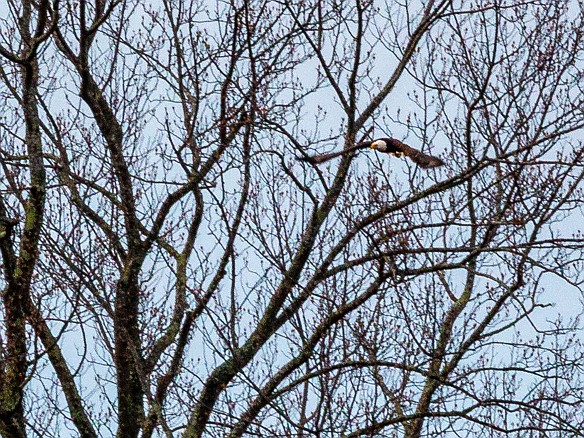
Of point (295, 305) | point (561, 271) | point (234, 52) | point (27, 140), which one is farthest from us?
point (234, 52)

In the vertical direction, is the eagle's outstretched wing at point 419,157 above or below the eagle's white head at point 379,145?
above

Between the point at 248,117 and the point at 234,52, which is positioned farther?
the point at 234,52

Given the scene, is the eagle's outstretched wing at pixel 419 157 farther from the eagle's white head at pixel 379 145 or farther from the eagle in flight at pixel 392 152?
the eagle's white head at pixel 379 145

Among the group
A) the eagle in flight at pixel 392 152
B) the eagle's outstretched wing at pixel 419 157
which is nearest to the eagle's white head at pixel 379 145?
the eagle in flight at pixel 392 152

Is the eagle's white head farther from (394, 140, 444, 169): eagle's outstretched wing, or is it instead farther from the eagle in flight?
(394, 140, 444, 169): eagle's outstretched wing

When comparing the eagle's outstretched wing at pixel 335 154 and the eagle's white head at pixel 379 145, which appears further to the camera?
the eagle's outstretched wing at pixel 335 154

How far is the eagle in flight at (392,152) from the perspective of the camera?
7.66 meters

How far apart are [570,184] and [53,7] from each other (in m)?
4.01

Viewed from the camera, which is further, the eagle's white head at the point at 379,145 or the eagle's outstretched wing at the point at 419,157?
the eagle's outstretched wing at the point at 419,157

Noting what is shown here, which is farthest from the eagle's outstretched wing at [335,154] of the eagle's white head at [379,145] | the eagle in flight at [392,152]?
the eagle's white head at [379,145]

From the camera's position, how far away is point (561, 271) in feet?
23.3

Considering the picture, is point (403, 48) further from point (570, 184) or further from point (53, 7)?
point (53, 7)

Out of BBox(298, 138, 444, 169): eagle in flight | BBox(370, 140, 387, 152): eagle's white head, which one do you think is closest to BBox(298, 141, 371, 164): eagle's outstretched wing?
BBox(298, 138, 444, 169): eagle in flight

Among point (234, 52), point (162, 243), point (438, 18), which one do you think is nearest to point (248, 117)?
point (234, 52)
